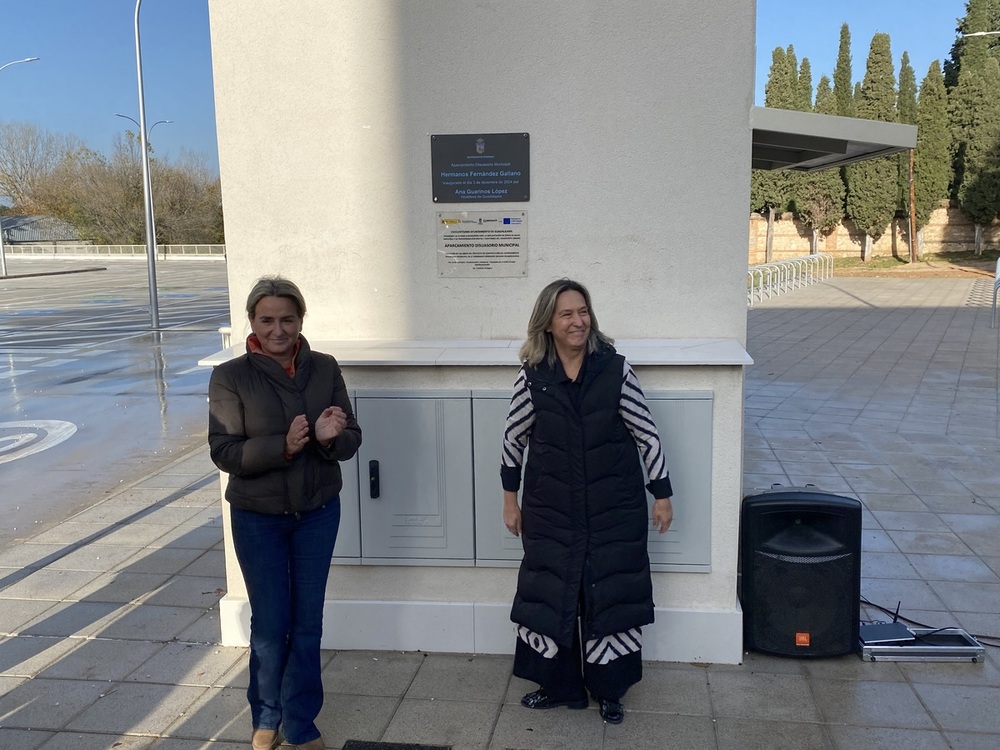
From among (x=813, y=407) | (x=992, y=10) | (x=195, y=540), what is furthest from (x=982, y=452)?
(x=992, y=10)

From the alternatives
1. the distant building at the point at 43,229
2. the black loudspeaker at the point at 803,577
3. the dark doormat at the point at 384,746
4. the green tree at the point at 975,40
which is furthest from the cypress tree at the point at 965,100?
the distant building at the point at 43,229

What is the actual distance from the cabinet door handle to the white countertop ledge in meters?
0.48

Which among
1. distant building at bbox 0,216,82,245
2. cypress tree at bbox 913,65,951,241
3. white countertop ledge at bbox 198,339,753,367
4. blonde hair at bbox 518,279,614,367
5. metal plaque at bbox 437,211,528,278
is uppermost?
cypress tree at bbox 913,65,951,241

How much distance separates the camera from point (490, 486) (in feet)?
13.6

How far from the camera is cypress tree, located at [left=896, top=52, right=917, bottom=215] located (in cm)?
4182

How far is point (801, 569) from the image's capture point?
403 centimetres

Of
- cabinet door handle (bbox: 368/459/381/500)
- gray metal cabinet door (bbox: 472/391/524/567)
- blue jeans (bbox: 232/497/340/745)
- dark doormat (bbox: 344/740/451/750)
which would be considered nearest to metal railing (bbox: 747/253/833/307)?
gray metal cabinet door (bbox: 472/391/524/567)

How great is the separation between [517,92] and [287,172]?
47.4 inches

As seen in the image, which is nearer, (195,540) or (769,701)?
(769,701)

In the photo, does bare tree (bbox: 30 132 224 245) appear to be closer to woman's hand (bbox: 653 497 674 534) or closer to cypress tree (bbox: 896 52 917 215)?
cypress tree (bbox: 896 52 917 215)

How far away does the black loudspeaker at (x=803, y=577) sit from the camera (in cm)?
404

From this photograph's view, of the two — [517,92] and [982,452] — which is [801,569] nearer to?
[517,92]

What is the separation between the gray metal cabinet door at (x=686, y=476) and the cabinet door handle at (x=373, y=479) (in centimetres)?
130

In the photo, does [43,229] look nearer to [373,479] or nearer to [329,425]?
[373,479]
